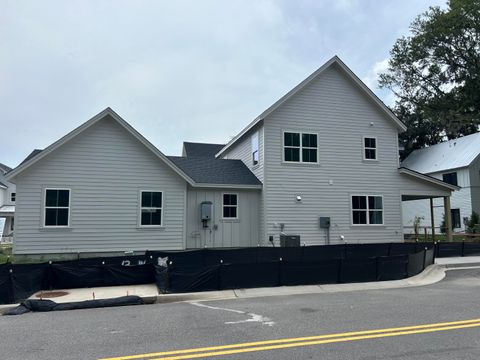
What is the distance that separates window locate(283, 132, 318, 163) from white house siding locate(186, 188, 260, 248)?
2391 millimetres

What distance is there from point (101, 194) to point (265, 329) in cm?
1193

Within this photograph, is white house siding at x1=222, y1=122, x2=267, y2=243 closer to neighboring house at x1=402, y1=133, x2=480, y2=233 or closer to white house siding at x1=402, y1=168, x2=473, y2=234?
white house siding at x1=402, y1=168, x2=473, y2=234

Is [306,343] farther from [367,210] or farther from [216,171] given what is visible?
[367,210]

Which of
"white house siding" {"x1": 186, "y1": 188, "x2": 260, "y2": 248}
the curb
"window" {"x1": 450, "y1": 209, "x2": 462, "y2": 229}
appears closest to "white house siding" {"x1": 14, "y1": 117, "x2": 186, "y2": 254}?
"white house siding" {"x1": 186, "y1": 188, "x2": 260, "y2": 248}

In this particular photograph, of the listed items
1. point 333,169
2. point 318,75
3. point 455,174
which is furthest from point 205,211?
point 455,174

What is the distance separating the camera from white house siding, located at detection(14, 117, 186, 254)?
16062 millimetres

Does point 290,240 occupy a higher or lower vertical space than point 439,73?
lower

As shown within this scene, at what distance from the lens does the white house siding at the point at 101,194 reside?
16.1 metres

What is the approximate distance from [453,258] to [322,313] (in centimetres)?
1087

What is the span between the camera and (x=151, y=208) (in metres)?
17.6

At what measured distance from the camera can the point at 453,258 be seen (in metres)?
16.5

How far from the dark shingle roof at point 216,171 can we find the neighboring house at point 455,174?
21.7 meters

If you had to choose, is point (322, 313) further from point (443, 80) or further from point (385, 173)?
point (443, 80)

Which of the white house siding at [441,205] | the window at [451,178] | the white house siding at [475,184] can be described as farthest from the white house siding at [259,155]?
the window at [451,178]
